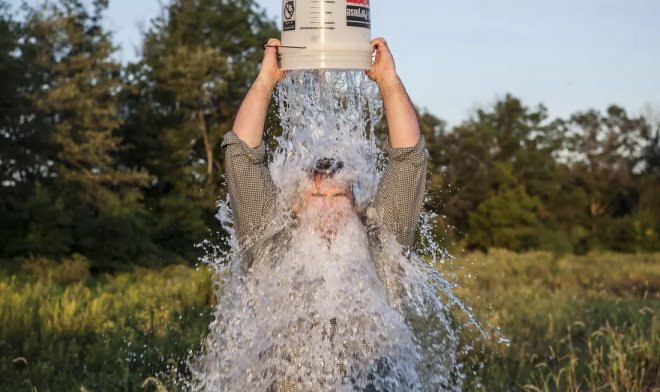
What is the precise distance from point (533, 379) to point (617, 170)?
5682 centimetres

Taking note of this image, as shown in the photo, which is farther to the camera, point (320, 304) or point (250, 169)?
point (320, 304)

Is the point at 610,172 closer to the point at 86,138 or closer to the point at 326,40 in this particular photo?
the point at 86,138

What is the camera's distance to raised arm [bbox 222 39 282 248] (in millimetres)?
3506

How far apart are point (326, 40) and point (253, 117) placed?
1.86 feet

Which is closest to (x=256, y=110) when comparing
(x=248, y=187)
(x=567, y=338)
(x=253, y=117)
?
(x=253, y=117)

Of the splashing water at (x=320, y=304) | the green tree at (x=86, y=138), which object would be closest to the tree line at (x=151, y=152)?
the green tree at (x=86, y=138)

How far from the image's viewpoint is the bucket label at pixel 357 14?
3916 millimetres

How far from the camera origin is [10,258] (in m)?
25.5

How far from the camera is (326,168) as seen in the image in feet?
12.0

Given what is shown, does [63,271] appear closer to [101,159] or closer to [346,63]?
[101,159]

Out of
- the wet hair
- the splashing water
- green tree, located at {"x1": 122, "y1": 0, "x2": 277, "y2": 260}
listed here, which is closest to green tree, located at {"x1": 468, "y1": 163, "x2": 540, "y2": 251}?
green tree, located at {"x1": 122, "y1": 0, "x2": 277, "y2": 260}

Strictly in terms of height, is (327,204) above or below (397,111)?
below

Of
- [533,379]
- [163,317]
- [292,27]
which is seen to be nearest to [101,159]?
[163,317]

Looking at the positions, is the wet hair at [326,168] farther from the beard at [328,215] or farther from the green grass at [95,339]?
the green grass at [95,339]
